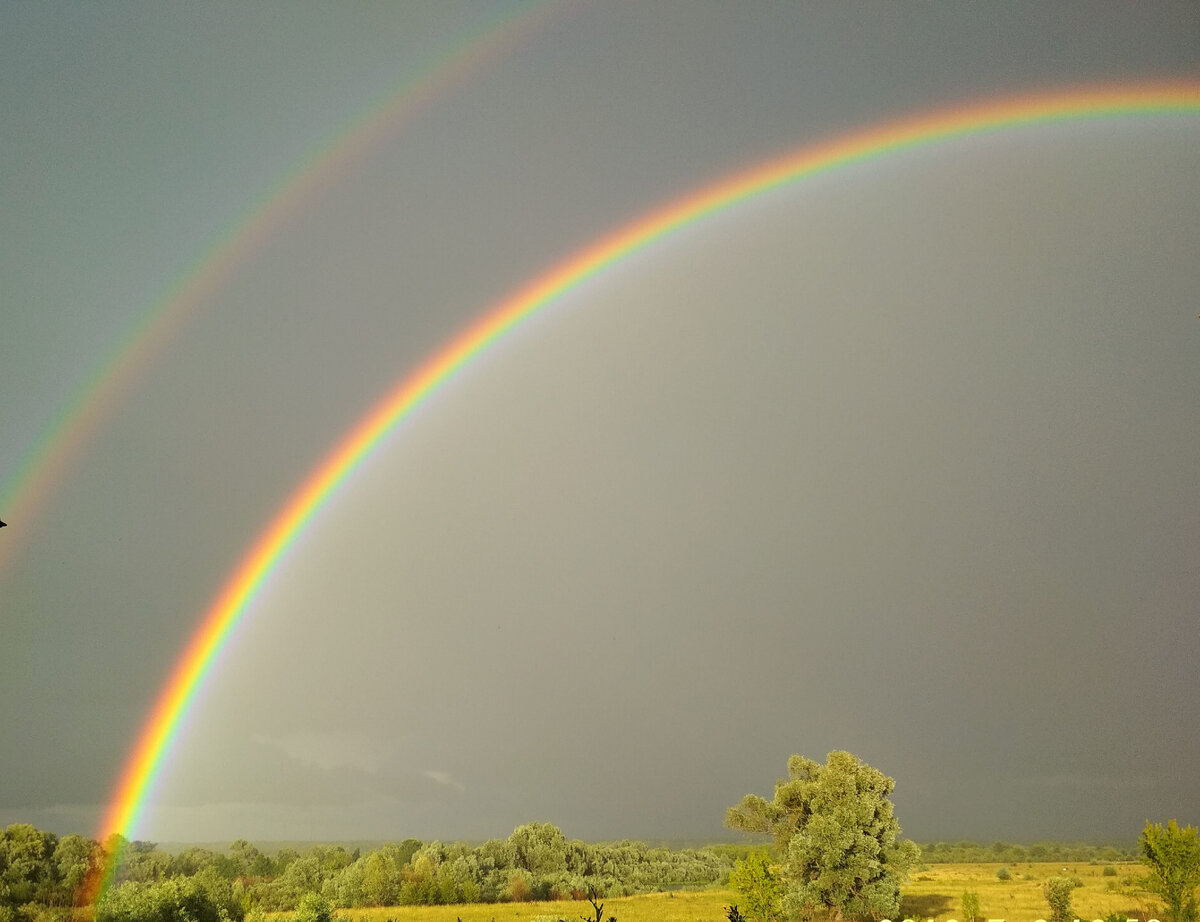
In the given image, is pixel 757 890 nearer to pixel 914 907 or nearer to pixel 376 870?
pixel 914 907

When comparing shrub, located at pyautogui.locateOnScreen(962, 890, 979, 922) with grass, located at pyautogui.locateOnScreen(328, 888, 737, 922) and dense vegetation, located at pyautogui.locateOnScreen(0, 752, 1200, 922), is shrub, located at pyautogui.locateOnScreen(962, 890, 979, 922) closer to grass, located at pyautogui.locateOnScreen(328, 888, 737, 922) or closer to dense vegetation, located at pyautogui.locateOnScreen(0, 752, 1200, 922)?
dense vegetation, located at pyautogui.locateOnScreen(0, 752, 1200, 922)

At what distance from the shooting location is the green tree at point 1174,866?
4455 cm

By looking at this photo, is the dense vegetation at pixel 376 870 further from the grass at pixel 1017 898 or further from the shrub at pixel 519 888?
the grass at pixel 1017 898

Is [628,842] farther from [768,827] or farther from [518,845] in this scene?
[768,827]

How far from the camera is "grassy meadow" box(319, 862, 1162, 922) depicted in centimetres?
5659

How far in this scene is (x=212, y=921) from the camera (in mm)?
38531

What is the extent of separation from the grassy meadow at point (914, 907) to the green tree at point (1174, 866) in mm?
2379

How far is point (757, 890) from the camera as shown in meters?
51.9

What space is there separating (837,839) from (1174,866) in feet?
58.1

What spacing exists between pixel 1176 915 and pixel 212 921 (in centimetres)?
4392

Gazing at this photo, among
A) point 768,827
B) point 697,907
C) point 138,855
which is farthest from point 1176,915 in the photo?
point 138,855

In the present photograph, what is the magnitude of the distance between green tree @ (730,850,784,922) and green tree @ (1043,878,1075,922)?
1556 cm

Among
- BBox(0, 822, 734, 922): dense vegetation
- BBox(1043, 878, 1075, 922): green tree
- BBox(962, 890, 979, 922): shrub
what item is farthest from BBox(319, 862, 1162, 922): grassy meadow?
BBox(0, 822, 734, 922): dense vegetation

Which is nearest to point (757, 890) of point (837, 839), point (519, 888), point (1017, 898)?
point (837, 839)
